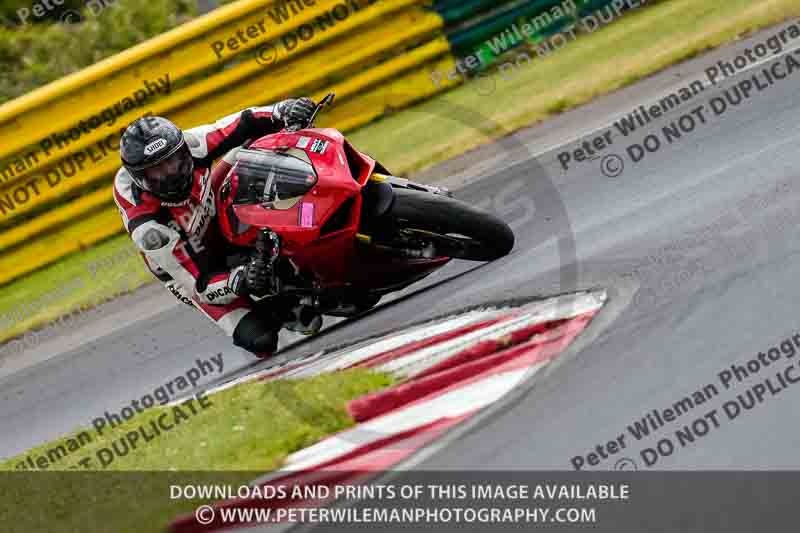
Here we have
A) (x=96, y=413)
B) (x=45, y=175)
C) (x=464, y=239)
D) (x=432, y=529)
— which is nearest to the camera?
(x=432, y=529)

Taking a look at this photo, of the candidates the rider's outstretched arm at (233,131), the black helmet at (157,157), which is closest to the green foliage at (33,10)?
the rider's outstretched arm at (233,131)

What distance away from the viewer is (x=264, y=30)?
35.0 ft

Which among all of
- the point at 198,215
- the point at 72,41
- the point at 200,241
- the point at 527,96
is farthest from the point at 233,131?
the point at 72,41

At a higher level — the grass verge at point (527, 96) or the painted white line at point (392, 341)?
the grass verge at point (527, 96)

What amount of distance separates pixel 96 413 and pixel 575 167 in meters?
4.06

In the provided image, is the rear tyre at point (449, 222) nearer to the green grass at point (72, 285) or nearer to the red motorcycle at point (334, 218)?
the red motorcycle at point (334, 218)

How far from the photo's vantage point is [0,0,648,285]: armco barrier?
33.6 feet

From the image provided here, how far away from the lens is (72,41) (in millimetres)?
12531

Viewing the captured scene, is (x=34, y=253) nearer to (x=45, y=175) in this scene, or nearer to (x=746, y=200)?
(x=45, y=175)

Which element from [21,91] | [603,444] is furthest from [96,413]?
[21,91]
